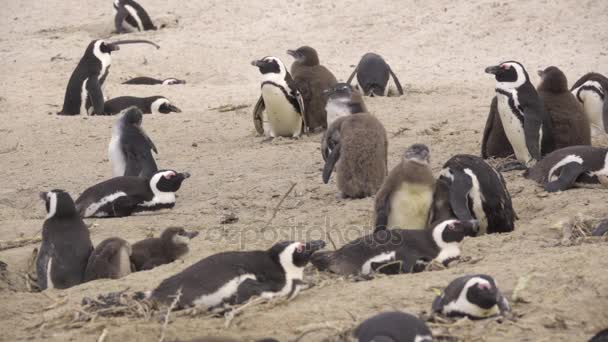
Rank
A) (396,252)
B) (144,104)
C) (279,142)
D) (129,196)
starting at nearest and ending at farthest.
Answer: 1. (396,252)
2. (129,196)
3. (279,142)
4. (144,104)

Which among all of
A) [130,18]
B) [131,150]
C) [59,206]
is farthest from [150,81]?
[59,206]

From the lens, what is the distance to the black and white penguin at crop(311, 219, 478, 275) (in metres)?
5.89

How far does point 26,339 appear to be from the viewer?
5008 mm

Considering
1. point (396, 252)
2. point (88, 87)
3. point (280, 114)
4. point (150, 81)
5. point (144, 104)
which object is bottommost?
point (150, 81)

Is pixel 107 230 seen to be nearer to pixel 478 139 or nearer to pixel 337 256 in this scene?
pixel 337 256

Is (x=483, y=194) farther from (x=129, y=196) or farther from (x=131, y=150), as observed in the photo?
(x=131, y=150)

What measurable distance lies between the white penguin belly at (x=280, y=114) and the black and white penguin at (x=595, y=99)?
2.51m

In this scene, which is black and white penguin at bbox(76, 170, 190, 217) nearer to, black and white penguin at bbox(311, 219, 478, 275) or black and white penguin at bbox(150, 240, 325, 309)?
black and white penguin at bbox(311, 219, 478, 275)

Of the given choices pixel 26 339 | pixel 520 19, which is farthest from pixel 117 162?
pixel 520 19

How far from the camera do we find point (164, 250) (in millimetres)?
6531

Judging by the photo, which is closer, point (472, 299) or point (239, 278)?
point (472, 299)

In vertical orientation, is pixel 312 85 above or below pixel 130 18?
above

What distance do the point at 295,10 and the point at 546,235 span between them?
11.0 m

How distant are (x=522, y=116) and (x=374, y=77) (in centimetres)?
397
